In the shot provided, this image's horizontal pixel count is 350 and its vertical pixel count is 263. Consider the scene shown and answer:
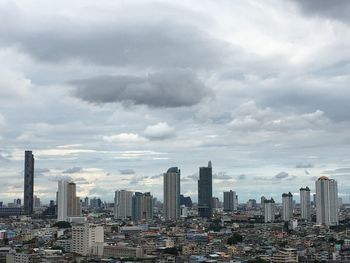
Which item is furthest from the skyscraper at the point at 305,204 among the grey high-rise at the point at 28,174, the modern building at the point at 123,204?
the grey high-rise at the point at 28,174

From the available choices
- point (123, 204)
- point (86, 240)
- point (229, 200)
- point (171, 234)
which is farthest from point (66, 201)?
point (229, 200)

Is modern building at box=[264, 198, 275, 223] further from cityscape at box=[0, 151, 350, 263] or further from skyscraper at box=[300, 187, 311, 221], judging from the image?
skyscraper at box=[300, 187, 311, 221]

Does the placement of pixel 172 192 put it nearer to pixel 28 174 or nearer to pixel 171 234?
pixel 28 174

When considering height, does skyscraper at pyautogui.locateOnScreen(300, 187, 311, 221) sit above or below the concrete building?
above

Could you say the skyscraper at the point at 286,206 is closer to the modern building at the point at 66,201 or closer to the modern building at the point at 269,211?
the modern building at the point at 269,211

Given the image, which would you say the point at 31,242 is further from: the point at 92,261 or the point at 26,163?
the point at 26,163

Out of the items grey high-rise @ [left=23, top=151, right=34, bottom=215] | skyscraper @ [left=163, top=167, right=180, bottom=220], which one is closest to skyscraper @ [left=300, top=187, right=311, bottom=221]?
skyscraper @ [left=163, top=167, right=180, bottom=220]
